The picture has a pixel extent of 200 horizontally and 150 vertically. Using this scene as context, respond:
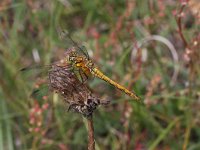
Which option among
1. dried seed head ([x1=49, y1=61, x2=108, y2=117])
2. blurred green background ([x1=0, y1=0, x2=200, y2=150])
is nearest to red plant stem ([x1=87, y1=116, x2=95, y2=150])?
dried seed head ([x1=49, y1=61, x2=108, y2=117])

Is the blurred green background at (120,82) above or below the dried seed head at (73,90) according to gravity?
above

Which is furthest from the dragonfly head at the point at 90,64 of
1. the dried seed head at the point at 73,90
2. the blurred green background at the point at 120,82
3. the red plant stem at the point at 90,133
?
the blurred green background at the point at 120,82

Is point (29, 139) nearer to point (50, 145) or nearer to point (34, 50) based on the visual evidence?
point (50, 145)

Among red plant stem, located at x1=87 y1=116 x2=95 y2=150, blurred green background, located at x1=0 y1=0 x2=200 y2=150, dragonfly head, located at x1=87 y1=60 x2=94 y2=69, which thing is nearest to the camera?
red plant stem, located at x1=87 y1=116 x2=95 y2=150

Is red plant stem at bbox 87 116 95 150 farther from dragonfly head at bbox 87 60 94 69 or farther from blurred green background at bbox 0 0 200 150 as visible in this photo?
blurred green background at bbox 0 0 200 150

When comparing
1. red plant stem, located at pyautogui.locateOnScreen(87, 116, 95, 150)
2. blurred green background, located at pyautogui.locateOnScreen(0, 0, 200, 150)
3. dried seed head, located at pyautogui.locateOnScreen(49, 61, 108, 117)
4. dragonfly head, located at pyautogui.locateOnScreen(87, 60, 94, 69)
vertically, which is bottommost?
red plant stem, located at pyautogui.locateOnScreen(87, 116, 95, 150)

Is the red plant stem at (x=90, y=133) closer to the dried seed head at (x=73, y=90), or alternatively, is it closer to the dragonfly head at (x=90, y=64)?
the dried seed head at (x=73, y=90)

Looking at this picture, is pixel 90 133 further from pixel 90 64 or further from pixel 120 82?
pixel 120 82

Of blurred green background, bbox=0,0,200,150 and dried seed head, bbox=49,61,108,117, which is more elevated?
blurred green background, bbox=0,0,200,150

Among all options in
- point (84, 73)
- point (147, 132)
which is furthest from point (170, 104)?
point (84, 73)
